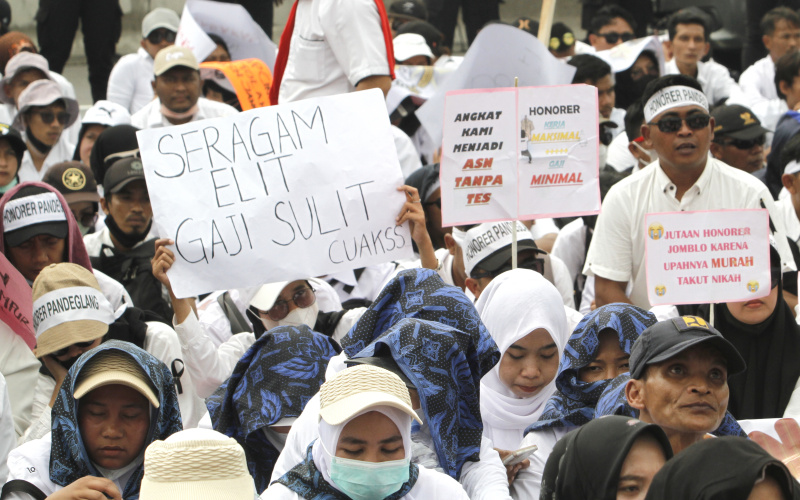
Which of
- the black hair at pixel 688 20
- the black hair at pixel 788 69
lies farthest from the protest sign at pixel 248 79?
the black hair at pixel 788 69

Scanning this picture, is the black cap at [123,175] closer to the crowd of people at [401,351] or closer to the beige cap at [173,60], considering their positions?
the crowd of people at [401,351]

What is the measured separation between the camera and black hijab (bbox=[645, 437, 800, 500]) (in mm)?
2725

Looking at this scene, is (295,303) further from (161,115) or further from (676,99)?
(161,115)

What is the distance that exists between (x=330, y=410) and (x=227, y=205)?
2.05m

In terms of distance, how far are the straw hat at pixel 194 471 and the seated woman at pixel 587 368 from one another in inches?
57.4

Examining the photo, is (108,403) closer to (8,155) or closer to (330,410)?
(330,410)

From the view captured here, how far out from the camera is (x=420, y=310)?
4562mm

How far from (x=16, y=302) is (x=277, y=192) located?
1.21 m

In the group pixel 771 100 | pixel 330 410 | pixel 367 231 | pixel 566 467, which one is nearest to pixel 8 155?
pixel 367 231

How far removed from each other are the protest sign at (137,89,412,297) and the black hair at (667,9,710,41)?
6358mm

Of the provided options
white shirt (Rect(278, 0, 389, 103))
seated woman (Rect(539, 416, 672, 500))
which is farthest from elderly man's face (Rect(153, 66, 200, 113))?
seated woman (Rect(539, 416, 672, 500))

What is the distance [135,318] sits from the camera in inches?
→ 218

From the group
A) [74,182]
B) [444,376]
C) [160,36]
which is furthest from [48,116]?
[444,376]

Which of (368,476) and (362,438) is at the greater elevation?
(362,438)
